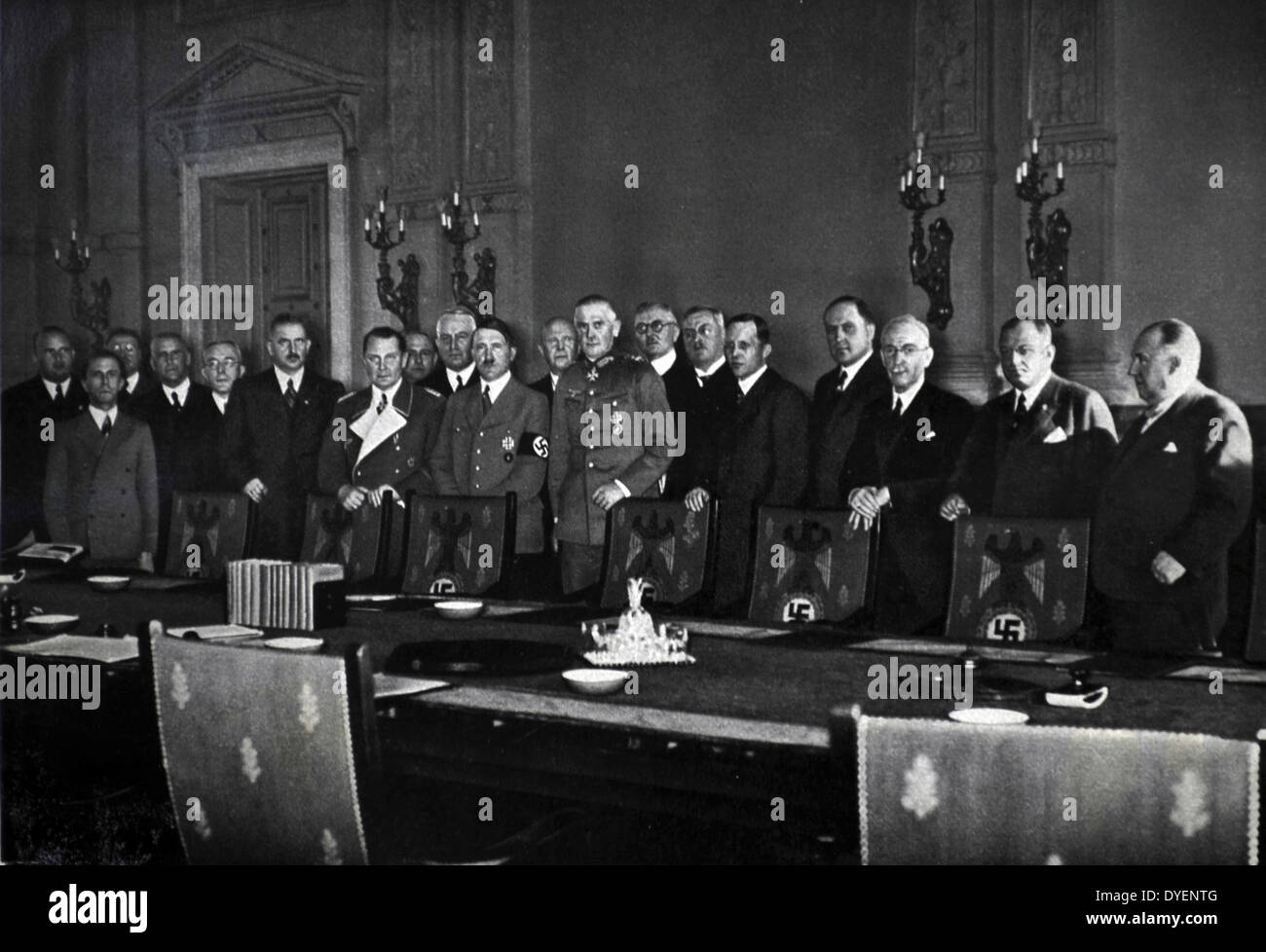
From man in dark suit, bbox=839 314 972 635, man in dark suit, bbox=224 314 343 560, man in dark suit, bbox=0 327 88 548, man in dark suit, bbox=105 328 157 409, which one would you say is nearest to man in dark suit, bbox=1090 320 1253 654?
man in dark suit, bbox=839 314 972 635

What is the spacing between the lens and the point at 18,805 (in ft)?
9.55

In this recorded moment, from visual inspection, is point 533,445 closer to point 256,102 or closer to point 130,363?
point 130,363

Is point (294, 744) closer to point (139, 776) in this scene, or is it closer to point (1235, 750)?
point (139, 776)

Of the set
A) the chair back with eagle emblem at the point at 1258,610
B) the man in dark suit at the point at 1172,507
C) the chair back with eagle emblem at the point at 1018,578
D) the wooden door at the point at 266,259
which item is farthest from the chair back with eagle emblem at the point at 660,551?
the wooden door at the point at 266,259

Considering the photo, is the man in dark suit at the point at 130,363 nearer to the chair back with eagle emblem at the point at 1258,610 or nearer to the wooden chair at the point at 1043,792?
the chair back with eagle emblem at the point at 1258,610

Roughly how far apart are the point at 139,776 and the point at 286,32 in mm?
5626

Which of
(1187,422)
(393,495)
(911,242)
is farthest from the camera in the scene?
(911,242)

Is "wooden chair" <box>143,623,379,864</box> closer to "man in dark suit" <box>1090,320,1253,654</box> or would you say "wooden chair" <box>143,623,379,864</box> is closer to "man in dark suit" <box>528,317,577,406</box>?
"man in dark suit" <box>1090,320,1253,654</box>

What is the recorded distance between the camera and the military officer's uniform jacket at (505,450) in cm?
505

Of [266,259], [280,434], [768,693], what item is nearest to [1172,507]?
A: [768,693]

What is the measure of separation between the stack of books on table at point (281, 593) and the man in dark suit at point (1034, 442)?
186cm

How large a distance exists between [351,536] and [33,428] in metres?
1.56

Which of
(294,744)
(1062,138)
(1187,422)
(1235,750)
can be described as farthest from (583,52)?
(1235,750)

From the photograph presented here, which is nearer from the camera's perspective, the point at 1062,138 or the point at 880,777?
Answer: the point at 880,777
